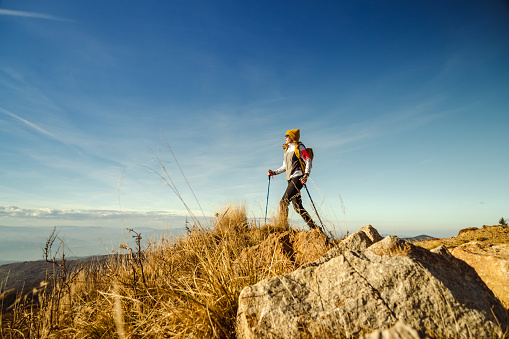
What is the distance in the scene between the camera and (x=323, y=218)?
2514 millimetres

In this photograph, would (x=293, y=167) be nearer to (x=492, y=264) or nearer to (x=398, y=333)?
(x=492, y=264)

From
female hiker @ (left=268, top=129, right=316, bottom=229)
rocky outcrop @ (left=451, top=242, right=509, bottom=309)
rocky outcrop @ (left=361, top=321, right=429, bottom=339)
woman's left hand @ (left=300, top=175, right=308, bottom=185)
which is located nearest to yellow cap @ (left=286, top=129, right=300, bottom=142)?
female hiker @ (left=268, top=129, right=316, bottom=229)

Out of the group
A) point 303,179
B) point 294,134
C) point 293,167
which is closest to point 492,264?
point 303,179

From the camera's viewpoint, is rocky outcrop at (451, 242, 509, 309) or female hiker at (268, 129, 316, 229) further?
female hiker at (268, 129, 316, 229)

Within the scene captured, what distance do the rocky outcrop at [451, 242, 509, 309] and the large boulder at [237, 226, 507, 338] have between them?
1.60ft

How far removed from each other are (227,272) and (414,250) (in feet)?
5.01

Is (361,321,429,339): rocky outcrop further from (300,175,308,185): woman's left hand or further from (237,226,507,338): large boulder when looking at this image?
(300,175,308,185): woman's left hand

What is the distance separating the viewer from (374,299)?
134 centimetres

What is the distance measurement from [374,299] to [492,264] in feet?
4.65

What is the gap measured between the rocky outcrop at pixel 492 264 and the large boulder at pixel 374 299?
488 millimetres

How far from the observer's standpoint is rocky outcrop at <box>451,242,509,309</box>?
1.79m

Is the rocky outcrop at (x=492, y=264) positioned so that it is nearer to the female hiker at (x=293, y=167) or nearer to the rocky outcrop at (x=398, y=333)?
the rocky outcrop at (x=398, y=333)

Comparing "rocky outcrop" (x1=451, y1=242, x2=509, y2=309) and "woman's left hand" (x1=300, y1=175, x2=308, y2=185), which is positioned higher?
"woman's left hand" (x1=300, y1=175, x2=308, y2=185)

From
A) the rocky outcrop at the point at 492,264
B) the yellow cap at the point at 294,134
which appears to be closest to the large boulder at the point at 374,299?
the rocky outcrop at the point at 492,264
